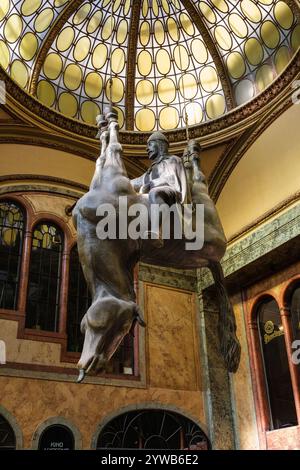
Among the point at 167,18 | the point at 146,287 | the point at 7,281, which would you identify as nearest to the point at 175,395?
the point at 146,287

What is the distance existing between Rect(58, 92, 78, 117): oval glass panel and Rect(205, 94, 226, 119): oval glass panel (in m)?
3.26

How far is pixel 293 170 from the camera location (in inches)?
419

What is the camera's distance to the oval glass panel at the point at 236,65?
12.5 m

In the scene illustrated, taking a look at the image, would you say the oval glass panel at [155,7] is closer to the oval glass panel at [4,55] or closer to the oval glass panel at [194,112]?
the oval glass panel at [194,112]

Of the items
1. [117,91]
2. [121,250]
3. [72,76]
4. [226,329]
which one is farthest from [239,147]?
[121,250]

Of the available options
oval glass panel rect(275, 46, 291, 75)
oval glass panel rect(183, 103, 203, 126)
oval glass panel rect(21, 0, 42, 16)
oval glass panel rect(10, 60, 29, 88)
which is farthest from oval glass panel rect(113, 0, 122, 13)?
oval glass panel rect(275, 46, 291, 75)

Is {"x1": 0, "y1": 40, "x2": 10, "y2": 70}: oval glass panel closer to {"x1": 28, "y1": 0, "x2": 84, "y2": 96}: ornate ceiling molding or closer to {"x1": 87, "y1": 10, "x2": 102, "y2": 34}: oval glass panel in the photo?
{"x1": 28, "y1": 0, "x2": 84, "y2": 96}: ornate ceiling molding

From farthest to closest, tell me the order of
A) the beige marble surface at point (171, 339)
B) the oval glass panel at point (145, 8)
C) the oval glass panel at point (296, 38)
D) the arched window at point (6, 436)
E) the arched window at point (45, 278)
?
the oval glass panel at point (145, 8)
the beige marble surface at point (171, 339)
the oval glass panel at point (296, 38)
the arched window at point (45, 278)
the arched window at point (6, 436)

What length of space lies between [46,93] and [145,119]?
2582mm

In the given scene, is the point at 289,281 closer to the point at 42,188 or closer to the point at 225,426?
the point at 225,426

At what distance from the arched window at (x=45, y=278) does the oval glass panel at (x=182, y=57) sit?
205 inches

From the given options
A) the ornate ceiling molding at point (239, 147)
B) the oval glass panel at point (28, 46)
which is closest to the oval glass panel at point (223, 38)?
the ornate ceiling molding at point (239, 147)

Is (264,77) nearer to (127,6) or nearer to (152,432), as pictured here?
(127,6)

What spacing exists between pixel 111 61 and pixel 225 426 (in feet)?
29.2
